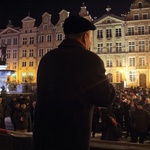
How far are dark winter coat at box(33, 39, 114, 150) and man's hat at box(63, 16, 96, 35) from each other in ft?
0.61

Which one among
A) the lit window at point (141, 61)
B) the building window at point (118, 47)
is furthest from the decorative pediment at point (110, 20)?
the lit window at point (141, 61)

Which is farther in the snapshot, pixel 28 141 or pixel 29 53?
pixel 29 53

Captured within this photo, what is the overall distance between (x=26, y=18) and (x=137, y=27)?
21172 millimetres

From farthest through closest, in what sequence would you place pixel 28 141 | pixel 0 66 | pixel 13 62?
pixel 13 62 → pixel 0 66 → pixel 28 141

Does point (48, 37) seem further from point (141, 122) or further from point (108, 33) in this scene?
point (141, 122)

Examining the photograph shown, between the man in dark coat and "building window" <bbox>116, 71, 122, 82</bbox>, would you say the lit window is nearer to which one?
"building window" <bbox>116, 71, 122, 82</bbox>

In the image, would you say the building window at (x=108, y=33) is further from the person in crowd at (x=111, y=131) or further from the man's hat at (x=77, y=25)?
the man's hat at (x=77, y=25)

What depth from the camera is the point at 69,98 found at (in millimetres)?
1562

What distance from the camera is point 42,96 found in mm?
1639

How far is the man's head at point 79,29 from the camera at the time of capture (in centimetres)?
172

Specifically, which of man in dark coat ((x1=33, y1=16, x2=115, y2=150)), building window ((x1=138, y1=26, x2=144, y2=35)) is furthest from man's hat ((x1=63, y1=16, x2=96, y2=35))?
building window ((x1=138, y1=26, x2=144, y2=35))

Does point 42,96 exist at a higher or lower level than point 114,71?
lower

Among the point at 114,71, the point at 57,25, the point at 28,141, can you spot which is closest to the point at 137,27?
the point at 114,71

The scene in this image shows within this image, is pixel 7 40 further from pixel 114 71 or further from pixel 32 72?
pixel 114 71
